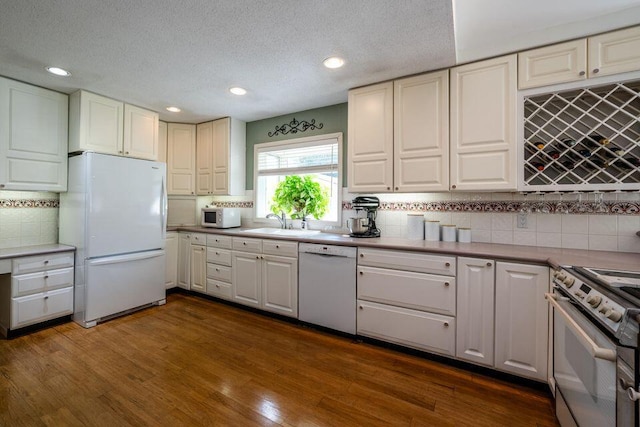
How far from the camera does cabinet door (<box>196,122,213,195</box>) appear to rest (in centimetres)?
397

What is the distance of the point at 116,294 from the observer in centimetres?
299

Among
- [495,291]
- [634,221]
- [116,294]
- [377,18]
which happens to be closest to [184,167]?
[116,294]

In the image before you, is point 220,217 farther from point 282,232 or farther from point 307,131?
point 307,131

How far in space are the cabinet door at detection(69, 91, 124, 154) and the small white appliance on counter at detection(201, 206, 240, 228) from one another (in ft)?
3.95

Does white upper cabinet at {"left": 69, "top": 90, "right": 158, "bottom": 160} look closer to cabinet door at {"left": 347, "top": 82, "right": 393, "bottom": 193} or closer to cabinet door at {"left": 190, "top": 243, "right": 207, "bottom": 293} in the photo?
cabinet door at {"left": 190, "top": 243, "right": 207, "bottom": 293}

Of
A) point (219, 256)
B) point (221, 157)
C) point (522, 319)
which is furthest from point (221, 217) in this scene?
point (522, 319)

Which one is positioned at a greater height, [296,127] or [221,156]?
[296,127]

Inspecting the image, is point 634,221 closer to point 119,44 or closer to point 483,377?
point 483,377

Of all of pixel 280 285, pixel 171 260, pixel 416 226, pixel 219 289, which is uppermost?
pixel 416 226

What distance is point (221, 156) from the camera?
3.85 m

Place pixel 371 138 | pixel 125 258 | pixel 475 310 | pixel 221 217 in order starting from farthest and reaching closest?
1. pixel 221 217
2. pixel 125 258
3. pixel 371 138
4. pixel 475 310

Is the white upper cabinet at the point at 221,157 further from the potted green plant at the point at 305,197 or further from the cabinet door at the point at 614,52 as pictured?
the cabinet door at the point at 614,52

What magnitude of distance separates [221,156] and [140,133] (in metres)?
0.94

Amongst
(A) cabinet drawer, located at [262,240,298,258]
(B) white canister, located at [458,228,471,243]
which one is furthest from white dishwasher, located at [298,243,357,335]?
(B) white canister, located at [458,228,471,243]
